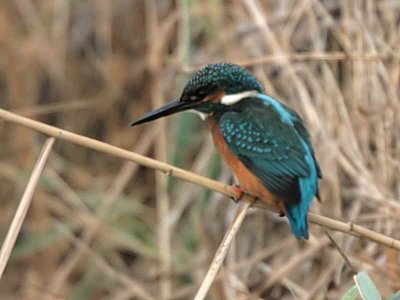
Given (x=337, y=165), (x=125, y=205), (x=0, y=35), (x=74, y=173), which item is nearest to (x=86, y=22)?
(x=0, y=35)

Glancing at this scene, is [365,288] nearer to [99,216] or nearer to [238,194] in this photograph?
[238,194]

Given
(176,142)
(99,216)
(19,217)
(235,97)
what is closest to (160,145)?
(176,142)

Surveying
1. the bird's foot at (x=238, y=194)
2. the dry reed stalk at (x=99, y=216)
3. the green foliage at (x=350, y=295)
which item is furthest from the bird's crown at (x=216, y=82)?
the dry reed stalk at (x=99, y=216)

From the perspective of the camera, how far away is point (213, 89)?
201cm

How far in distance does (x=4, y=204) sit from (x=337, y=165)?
4.74 ft

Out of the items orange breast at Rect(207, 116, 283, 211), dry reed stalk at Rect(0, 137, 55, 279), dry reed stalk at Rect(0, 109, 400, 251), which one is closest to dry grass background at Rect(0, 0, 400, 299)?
orange breast at Rect(207, 116, 283, 211)

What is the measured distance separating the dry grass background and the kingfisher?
28cm

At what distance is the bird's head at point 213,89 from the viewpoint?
1988 millimetres

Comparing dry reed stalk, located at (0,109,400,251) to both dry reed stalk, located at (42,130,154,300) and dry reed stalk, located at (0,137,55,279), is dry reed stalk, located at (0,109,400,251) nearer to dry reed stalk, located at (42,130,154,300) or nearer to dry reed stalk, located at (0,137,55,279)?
dry reed stalk, located at (0,137,55,279)

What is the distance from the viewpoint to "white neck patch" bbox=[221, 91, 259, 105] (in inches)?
79.7

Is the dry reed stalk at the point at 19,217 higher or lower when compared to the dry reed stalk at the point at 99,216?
higher

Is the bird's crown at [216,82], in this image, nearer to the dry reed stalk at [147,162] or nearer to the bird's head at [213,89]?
the bird's head at [213,89]

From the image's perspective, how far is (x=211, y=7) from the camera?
3.12m

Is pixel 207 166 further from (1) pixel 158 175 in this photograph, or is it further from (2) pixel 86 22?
(2) pixel 86 22
